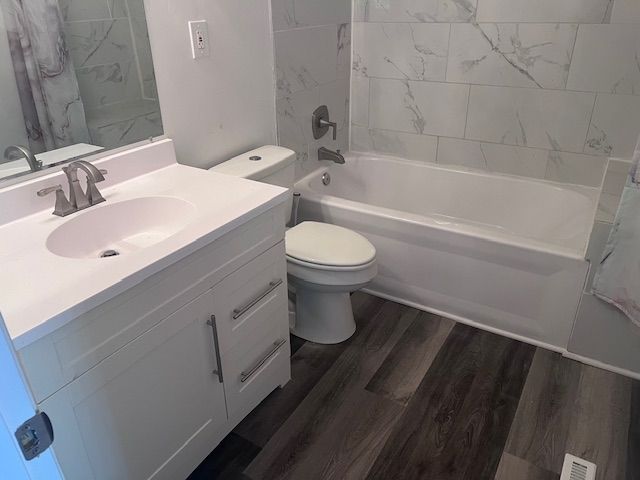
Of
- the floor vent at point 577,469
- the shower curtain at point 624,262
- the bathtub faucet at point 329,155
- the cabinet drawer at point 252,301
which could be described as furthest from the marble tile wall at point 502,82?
the cabinet drawer at point 252,301

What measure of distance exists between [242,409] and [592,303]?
137cm

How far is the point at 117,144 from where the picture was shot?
161 cm

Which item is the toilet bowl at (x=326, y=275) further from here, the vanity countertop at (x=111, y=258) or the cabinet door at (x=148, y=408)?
the cabinet door at (x=148, y=408)

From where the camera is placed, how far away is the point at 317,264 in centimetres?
191

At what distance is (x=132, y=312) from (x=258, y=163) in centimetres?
99

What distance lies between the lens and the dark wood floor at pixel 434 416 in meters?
1.59

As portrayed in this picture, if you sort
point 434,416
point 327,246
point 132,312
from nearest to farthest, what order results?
point 132,312
point 434,416
point 327,246

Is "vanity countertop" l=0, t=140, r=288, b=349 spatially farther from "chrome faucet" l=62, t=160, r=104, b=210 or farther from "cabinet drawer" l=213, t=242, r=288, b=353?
"cabinet drawer" l=213, t=242, r=288, b=353

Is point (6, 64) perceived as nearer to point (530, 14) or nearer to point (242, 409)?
point (242, 409)

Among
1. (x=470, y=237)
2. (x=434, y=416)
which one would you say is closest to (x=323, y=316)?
(x=434, y=416)

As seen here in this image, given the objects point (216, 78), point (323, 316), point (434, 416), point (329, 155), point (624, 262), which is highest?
point (216, 78)

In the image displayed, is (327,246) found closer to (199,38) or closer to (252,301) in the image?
(252,301)

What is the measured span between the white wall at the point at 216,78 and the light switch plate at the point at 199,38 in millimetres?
18

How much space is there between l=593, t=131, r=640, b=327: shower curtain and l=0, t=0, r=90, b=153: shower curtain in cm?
179
